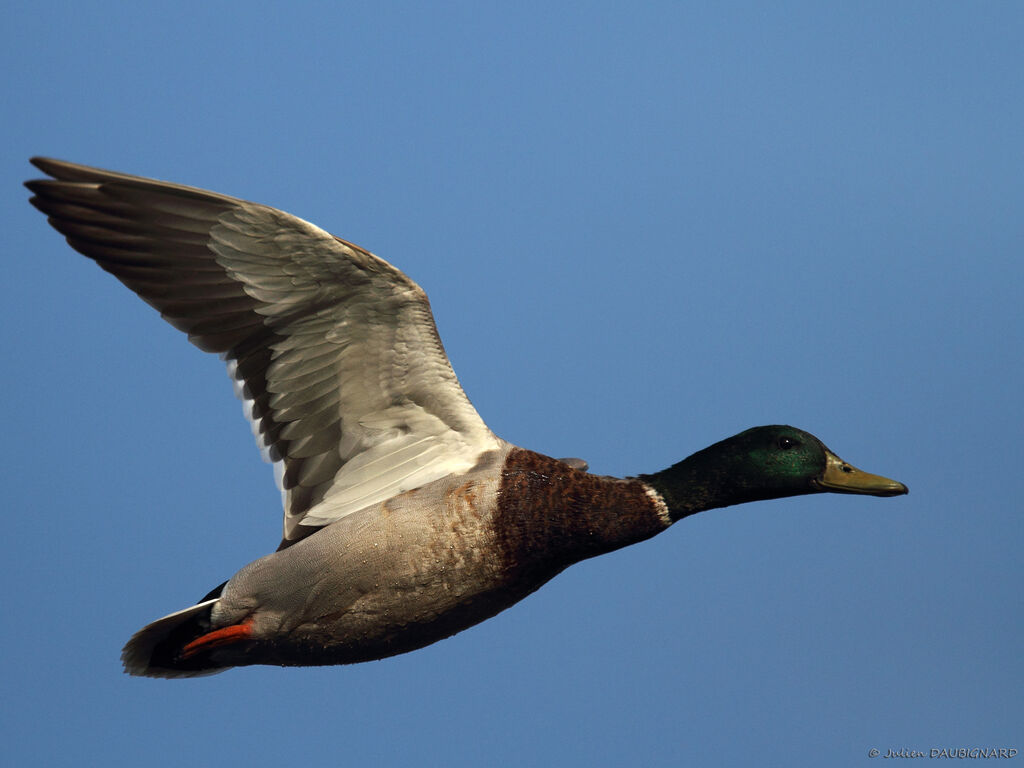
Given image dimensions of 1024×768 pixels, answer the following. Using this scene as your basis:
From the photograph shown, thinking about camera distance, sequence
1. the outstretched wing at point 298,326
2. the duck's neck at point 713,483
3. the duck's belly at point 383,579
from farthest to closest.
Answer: the duck's neck at point 713,483, the duck's belly at point 383,579, the outstretched wing at point 298,326

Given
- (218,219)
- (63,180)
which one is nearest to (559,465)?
(218,219)

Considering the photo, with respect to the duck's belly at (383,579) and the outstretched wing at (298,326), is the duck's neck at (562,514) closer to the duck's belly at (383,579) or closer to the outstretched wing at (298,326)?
the duck's belly at (383,579)

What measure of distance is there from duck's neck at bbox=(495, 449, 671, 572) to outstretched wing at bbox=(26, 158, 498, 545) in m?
0.25

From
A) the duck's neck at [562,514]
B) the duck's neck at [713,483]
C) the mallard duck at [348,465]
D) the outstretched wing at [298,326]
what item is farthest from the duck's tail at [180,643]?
the duck's neck at [713,483]

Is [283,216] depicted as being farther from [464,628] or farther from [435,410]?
[464,628]

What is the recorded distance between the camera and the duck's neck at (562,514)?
507 centimetres

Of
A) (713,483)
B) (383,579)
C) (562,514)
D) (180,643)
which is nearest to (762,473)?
(713,483)

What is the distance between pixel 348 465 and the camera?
530 cm

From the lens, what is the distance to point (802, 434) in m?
5.46

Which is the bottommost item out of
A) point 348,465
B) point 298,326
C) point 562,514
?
point 562,514

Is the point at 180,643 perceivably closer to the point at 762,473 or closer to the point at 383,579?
the point at 383,579

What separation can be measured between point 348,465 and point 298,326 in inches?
26.0

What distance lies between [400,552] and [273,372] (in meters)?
0.90

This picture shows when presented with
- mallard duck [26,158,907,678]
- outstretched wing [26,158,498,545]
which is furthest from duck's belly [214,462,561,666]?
outstretched wing [26,158,498,545]
